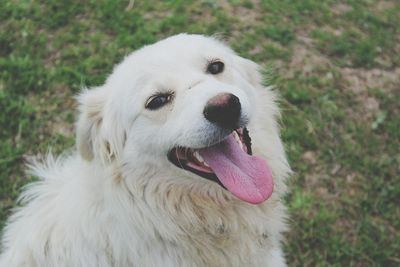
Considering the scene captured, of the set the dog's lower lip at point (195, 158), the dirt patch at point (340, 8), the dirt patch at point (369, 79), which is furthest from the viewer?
the dirt patch at point (340, 8)

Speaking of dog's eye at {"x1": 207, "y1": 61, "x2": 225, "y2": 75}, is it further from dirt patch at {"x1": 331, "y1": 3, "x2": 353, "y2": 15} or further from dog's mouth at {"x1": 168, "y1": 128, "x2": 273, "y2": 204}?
dirt patch at {"x1": 331, "y1": 3, "x2": 353, "y2": 15}

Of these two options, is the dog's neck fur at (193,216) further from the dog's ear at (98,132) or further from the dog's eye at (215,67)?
the dog's eye at (215,67)

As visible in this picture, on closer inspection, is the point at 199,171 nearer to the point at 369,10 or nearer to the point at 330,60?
the point at 330,60

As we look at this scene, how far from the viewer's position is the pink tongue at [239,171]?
8.05ft

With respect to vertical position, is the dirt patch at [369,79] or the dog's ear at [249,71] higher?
the dog's ear at [249,71]

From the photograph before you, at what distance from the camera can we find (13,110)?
4.50 metres

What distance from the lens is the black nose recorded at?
226 centimetres

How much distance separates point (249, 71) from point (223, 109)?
715 mm

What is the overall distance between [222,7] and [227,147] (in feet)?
11.2

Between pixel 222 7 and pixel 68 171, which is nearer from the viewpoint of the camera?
pixel 68 171

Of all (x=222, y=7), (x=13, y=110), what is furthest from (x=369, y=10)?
(x=13, y=110)

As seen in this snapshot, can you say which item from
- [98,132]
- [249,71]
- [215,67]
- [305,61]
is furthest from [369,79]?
[98,132]

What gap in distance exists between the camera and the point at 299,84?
16.0ft

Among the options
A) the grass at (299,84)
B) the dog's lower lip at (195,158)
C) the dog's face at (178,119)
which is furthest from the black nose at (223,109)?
the grass at (299,84)
